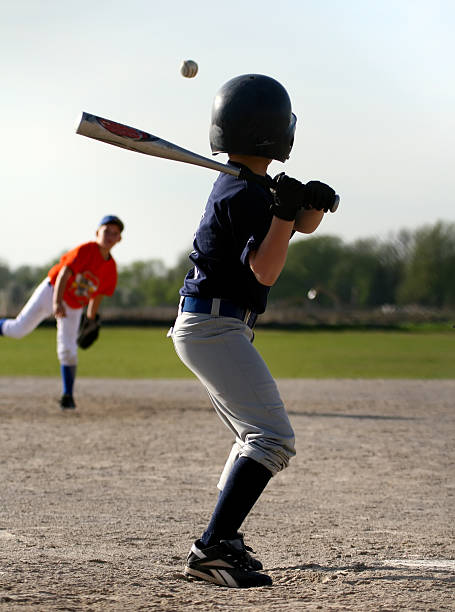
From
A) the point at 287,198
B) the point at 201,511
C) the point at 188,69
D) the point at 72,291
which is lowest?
the point at 201,511

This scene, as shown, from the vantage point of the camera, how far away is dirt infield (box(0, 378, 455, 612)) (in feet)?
8.52

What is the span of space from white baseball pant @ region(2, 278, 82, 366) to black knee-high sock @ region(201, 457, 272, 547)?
5162mm

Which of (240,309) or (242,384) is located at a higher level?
(240,309)

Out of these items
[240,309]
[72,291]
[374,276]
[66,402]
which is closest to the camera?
[240,309]

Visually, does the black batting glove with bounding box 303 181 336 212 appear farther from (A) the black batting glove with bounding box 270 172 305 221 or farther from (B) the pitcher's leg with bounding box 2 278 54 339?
(B) the pitcher's leg with bounding box 2 278 54 339

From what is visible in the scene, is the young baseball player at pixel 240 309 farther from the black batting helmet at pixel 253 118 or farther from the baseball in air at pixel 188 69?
the baseball in air at pixel 188 69

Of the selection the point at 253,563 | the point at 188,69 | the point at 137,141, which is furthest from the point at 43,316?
the point at 253,563

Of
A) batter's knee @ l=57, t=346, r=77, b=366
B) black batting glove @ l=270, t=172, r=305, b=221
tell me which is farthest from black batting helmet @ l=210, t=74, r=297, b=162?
batter's knee @ l=57, t=346, r=77, b=366

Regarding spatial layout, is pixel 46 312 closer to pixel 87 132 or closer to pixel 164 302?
pixel 87 132

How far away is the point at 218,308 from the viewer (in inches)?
111

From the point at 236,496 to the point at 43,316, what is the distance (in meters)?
5.46

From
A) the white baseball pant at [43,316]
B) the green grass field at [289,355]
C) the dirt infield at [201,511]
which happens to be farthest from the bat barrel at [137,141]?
the green grass field at [289,355]

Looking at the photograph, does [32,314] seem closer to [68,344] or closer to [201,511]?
[68,344]

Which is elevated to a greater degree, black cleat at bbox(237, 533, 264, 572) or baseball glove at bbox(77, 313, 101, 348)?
baseball glove at bbox(77, 313, 101, 348)
